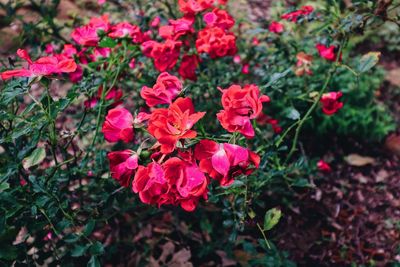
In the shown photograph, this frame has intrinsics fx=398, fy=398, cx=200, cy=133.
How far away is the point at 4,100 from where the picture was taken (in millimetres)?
1173

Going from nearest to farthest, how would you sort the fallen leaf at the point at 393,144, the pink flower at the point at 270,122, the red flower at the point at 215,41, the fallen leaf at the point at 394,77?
the red flower at the point at 215,41 < the pink flower at the point at 270,122 < the fallen leaf at the point at 393,144 < the fallen leaf at the point at 394,77

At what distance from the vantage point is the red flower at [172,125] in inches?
37.4

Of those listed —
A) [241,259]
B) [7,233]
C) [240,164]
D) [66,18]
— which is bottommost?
[241,259]

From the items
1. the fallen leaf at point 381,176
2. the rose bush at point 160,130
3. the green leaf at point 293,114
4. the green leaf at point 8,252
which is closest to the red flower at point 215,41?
the rose bush at point 160,130

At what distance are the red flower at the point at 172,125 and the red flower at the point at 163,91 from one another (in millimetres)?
79

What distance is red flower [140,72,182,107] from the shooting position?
3.51ft

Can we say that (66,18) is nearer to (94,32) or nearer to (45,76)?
(94,32)

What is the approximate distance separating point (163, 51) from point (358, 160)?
5.98 feet

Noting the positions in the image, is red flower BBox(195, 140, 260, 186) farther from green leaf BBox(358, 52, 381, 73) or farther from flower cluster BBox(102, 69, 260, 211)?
green leaf BBox(358, 52, 381, 73)

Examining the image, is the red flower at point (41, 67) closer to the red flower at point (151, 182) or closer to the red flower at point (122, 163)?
the red flower at point (122, 163)

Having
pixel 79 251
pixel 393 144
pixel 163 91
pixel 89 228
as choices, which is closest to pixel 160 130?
pixel 163 91

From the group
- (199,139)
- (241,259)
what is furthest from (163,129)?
(241,259)

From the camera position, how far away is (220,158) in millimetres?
992

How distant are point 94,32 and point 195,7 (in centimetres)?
41
